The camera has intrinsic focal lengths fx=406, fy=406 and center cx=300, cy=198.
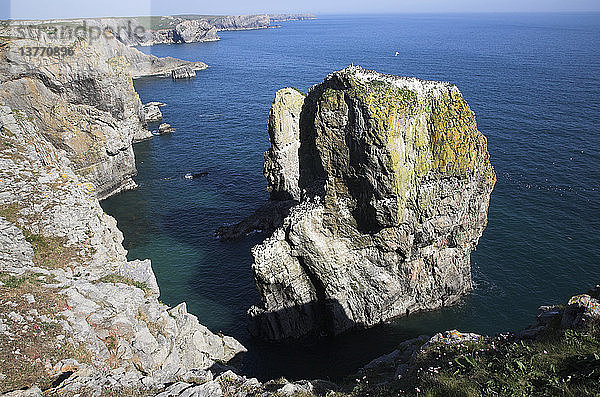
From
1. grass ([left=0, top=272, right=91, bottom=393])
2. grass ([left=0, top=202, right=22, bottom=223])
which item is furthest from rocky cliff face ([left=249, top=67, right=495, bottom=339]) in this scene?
grass ([left=0, top=202, right=22, bottom=223])

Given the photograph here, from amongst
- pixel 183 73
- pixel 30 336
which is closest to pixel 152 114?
pixel 183 73

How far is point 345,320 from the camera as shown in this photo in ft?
126

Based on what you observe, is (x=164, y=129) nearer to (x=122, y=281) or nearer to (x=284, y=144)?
(x=284, y=144)

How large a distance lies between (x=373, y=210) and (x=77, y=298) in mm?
23721

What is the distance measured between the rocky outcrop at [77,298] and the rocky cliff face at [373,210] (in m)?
8.28

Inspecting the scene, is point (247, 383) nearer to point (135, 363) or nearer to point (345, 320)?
point (135, 363)

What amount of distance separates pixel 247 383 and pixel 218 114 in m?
94.1

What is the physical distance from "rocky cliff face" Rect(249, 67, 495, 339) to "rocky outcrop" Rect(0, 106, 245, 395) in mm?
8276

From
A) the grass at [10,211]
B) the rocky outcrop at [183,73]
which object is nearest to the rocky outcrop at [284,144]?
the grass at [10,211]


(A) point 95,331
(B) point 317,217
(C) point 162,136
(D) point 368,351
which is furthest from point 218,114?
(A) point 95,331

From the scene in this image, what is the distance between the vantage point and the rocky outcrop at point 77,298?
1967 centimetres

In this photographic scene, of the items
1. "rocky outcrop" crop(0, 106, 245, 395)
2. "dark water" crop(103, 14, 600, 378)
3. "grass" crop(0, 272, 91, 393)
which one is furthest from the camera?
"dark water" crop(103, 14, 600, 378)

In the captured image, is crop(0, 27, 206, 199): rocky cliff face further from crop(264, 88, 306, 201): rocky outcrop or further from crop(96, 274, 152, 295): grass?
crop(96, 274, 152, 295): grass

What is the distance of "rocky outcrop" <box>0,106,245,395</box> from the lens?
19672 mm
